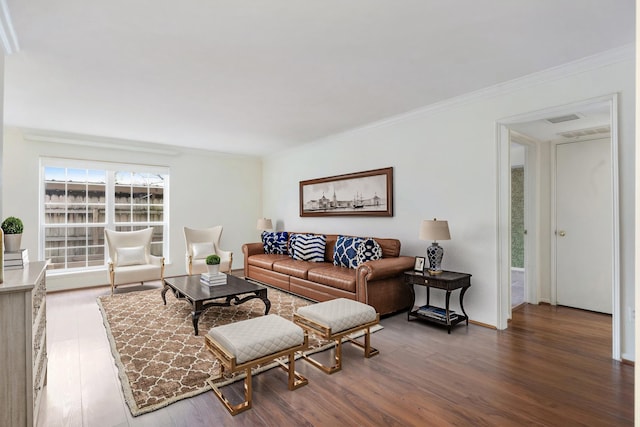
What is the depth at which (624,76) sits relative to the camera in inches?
105

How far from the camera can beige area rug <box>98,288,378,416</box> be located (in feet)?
7.36

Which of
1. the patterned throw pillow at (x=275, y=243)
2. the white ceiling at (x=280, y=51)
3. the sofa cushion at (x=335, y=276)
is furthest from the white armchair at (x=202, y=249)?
the white ceiling at (x=280, y=51)

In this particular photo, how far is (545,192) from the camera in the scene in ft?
14.7

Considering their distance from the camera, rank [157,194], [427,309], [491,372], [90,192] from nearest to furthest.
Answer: [491,372] → [427,309] → [90,192] → [157,194]

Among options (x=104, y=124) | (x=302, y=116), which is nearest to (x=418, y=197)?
(x=302, y=116)

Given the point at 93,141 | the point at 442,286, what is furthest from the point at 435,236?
the point at 93,141

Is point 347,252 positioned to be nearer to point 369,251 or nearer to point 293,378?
point 369,251

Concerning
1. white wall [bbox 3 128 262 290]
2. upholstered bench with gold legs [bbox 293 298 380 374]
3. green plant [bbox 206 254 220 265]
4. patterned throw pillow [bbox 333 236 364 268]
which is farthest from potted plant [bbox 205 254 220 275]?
white wall [bbox 3 128 262 290]

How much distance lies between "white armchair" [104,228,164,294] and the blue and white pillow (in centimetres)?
218

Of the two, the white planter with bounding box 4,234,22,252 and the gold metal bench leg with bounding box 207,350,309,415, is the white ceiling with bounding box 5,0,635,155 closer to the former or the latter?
the white planter with bounding box 4,234,22,252

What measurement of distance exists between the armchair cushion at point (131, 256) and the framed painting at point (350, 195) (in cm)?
278

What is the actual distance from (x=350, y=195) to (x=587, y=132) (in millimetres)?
3113

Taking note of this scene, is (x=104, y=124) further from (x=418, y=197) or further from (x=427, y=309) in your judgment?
(x=427, y=309)

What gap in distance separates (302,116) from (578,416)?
393 cm
